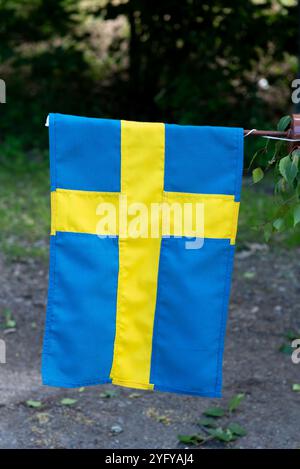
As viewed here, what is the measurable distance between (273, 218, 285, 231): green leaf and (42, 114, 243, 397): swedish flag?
0.16 m

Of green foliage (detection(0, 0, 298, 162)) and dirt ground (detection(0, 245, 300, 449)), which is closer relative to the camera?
dirt ground (detection(0, 245, 300, 449))

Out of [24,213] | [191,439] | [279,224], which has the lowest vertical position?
[191,439]

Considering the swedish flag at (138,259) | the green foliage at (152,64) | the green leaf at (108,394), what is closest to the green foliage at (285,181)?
the swedish flag at (138,259)

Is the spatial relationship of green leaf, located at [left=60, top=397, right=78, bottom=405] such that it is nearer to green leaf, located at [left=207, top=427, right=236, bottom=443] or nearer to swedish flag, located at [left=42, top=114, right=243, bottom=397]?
green leaf, located at [left=207, top=427, right=236, bottom=443]

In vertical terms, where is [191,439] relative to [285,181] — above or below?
below

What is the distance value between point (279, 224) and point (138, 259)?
1.59ft

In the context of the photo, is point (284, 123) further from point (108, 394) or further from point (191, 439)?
point (108, 394)

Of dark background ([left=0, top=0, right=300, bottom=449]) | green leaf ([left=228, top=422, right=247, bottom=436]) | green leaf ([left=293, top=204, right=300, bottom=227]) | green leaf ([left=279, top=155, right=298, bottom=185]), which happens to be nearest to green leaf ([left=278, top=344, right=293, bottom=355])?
dark background ([left=0, top=0, right=300, bottom=449])

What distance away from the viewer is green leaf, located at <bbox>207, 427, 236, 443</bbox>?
3320mm

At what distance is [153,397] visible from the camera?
147 inches

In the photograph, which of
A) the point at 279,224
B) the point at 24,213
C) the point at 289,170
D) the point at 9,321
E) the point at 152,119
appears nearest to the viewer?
the point at 289,170

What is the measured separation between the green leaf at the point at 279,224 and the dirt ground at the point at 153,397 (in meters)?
1.15

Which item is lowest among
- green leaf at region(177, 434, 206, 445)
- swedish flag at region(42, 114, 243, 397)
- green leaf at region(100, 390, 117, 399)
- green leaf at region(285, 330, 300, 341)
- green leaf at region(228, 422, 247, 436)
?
green leaf at region(177, 434, 206, 445)

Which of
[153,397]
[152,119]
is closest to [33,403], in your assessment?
[153,397]
